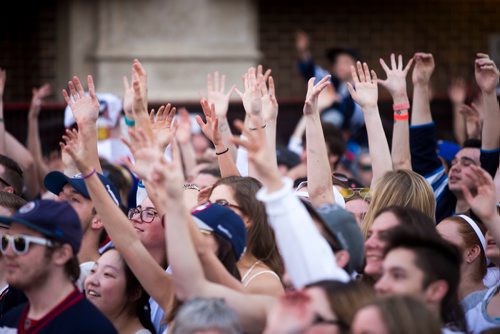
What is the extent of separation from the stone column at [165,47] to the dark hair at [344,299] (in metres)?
8.05

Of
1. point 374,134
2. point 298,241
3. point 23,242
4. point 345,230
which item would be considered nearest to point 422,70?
point 374,134

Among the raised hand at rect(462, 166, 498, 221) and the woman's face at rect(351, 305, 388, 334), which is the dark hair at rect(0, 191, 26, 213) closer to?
the raised hand at rect(462, 166, 498, 221)

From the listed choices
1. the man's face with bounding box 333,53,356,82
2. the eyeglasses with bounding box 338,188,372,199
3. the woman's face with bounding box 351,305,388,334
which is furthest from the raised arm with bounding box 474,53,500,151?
the man's face with bounding box 333,53,356,82

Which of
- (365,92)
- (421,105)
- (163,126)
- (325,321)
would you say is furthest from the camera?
(421,105)

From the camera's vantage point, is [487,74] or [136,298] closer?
[136,298]

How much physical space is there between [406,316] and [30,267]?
5.30 feet

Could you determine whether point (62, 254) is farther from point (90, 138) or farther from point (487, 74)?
point (487, 74)

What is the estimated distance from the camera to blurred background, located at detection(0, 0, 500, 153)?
11.7 m

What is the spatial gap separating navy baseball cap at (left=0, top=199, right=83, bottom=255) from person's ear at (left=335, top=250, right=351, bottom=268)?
1094 millimetres

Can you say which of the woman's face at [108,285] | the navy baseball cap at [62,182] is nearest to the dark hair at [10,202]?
the navy baseball cap at [62,182]

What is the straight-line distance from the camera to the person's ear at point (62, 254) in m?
4.20

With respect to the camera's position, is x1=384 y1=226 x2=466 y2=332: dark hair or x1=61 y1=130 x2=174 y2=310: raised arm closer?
x1=384 y1=226 x2=466 y2=332: dark hair

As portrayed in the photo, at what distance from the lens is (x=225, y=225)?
4270 mm

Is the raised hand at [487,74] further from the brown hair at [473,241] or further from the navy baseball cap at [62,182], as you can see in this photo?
the navy baseball cap at [62,182]
